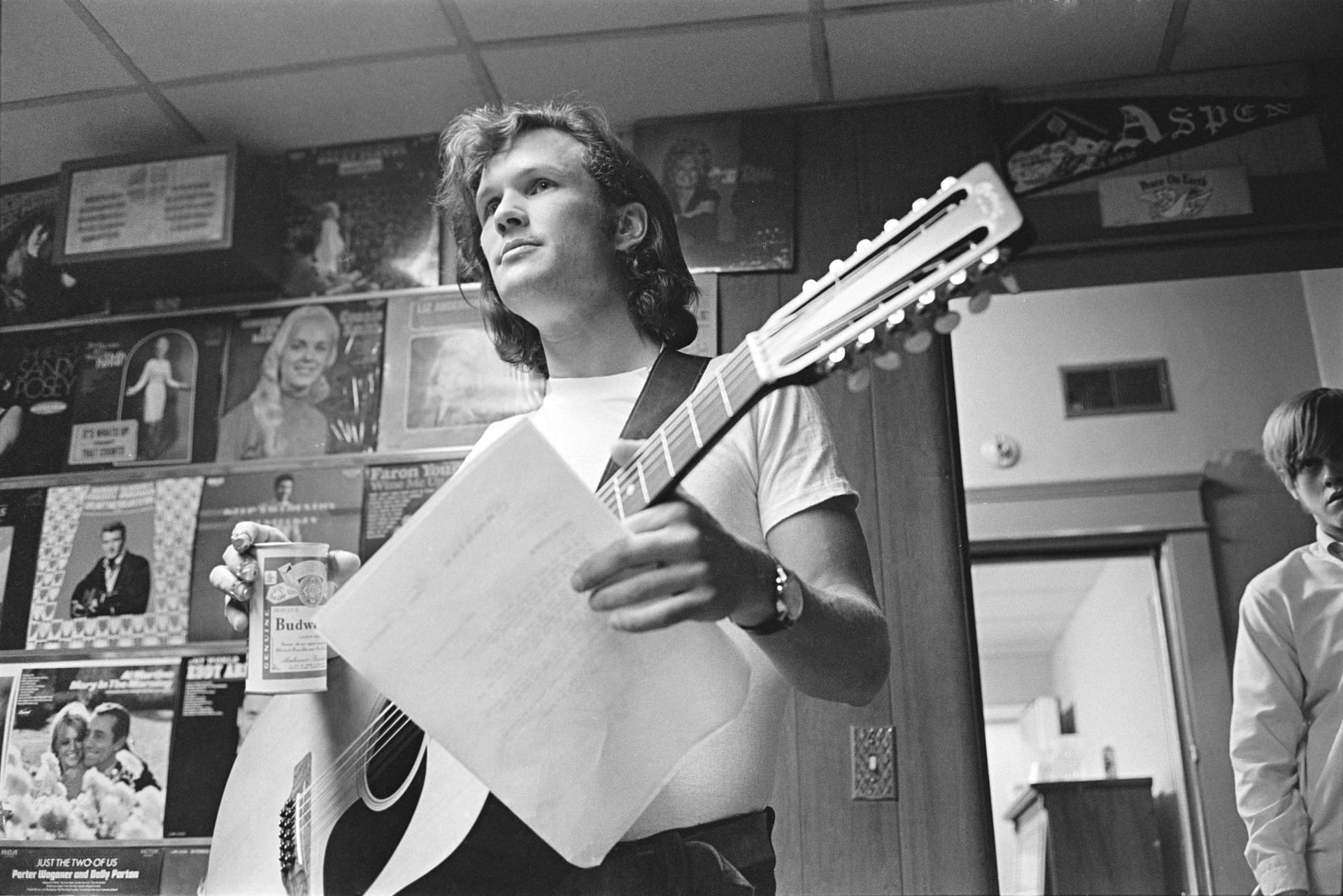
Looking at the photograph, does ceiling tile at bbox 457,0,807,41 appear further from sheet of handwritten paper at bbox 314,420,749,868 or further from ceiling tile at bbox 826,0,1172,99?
sheet of handwritten paper at bbox 314,420,749,868

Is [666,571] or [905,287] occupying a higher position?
[905,287]

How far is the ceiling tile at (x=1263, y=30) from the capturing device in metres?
1.32

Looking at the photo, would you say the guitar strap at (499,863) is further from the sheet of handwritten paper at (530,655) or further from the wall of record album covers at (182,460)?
the wall of record album covers at (182,460)

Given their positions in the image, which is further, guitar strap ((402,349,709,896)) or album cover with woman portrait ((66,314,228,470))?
album cover with woman portrait ((66,314,228,470))

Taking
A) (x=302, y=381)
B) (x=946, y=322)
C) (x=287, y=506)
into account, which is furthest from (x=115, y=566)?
(x=946, y=322)

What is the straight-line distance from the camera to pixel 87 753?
4.42ft

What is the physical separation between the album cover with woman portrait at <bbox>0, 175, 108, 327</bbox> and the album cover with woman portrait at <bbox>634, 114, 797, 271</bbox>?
74 centimetres

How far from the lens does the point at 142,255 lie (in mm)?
1599

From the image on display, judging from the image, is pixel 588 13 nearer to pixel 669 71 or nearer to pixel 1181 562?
pixel 669 71

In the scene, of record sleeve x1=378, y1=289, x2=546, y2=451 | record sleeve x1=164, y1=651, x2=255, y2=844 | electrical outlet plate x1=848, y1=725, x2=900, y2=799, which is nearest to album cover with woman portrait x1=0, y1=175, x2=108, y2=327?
record sleeve x1=378, y1=289, x2=546, y2=451

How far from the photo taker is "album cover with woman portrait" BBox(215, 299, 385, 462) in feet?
4.96

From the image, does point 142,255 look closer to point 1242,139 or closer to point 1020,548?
point 1020,548

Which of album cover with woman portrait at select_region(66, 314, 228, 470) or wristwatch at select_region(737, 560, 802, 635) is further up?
album cover with woman portrait at select_region(66, 314, 228, 470)

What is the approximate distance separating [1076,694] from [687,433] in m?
0.71
